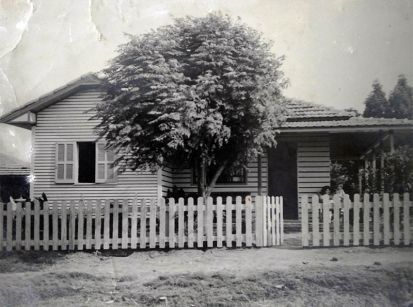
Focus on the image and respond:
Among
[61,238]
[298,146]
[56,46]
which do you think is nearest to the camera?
[56,46]

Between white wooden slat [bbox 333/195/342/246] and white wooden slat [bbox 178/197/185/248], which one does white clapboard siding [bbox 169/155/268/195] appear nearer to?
white wooden slat [bbox 178/197/185/248]

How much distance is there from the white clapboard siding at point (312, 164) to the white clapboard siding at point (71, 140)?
4690mm

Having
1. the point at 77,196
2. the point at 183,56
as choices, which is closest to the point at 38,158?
the point at 77,196

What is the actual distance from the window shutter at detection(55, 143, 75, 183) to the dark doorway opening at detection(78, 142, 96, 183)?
0.26m

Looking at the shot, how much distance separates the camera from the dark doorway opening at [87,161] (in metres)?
16.5

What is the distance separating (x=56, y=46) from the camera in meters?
10.1

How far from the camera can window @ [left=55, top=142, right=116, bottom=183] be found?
16.3 meters

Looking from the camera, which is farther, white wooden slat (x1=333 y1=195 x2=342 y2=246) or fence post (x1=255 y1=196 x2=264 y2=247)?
fence post (x1=255 y1=196 x2=264 y2=247)

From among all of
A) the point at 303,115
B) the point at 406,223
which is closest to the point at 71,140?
the point at 303,115

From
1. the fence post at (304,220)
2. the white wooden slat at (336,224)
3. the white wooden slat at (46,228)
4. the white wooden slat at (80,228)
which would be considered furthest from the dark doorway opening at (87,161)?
the white wooden slat at (336,224)

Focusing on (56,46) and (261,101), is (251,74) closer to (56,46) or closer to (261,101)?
(261,101)

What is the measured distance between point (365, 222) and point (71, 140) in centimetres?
1033

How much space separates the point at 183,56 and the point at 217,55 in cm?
79

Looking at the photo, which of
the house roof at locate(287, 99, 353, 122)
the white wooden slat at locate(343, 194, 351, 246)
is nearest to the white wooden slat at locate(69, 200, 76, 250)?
the white wooden slat at locate(343, 194, 351, 246)
